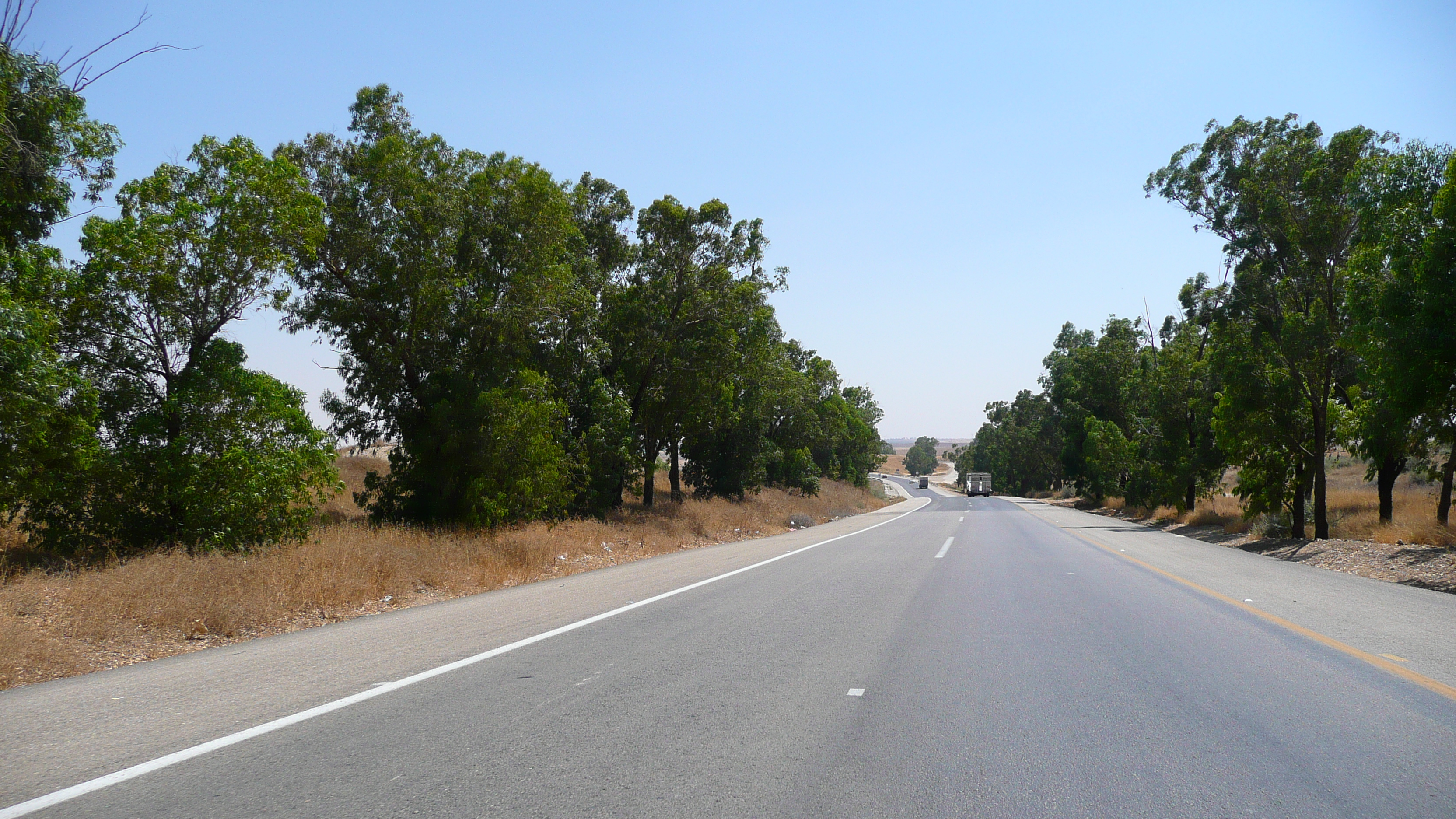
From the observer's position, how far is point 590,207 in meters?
28.8

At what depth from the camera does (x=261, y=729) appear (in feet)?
16.5

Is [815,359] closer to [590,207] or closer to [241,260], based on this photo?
[590,207]

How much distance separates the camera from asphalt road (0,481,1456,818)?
3906 millimetres

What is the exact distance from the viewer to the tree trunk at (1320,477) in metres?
21.5

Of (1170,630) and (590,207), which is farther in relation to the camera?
(590,207)

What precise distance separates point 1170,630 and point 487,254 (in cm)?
1754

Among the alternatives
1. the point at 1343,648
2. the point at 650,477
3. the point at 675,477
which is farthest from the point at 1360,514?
the point at 1343,648

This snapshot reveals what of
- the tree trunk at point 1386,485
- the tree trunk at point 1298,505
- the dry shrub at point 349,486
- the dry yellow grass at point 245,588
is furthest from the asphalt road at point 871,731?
the tree trunk at point 1386,485

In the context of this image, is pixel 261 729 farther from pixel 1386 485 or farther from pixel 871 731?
pixel 1386 485

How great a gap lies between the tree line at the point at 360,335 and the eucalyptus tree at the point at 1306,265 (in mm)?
14606

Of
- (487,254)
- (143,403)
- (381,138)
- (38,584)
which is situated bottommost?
(38,584)

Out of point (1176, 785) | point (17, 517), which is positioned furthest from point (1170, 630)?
point (17, 517)

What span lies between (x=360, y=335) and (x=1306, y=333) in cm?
2394

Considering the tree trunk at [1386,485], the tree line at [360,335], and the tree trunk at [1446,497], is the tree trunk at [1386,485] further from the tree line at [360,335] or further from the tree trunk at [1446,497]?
the tree line at [360,335]
